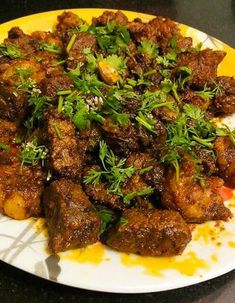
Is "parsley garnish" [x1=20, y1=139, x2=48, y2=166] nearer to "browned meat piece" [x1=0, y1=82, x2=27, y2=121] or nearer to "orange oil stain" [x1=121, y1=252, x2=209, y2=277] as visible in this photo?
"browned meat piece" [x1=0, y1=82, x2=27, y2=121]

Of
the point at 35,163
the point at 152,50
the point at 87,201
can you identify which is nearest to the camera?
the point at 87,201

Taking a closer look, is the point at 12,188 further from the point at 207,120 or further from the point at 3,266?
the point at 207,120

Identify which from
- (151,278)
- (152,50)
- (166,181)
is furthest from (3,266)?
(152,50)

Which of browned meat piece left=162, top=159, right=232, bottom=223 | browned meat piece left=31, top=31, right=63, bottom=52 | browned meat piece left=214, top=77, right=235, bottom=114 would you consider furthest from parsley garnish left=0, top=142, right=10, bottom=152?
browned meat piece left=214, top=77, right=235, bottom=114

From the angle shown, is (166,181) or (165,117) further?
(165,117)

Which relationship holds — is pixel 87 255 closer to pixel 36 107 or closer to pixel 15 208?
pixel 15 208

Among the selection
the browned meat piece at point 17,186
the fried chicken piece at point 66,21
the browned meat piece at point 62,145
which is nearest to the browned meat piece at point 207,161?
the browned meat piece at point 62,145

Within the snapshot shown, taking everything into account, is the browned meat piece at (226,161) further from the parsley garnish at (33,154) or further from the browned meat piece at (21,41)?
the browned meat piece at (21,41)

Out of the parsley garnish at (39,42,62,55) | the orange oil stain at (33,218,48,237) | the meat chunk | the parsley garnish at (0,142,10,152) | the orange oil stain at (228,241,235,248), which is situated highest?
the parsley garnish at (39,42,62,55)
